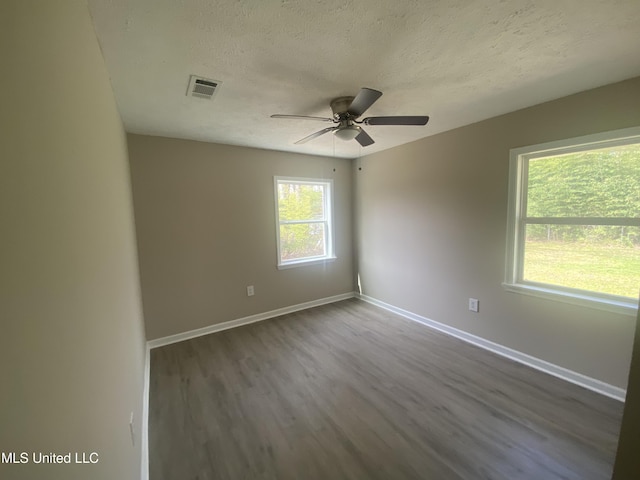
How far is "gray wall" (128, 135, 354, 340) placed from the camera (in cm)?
301

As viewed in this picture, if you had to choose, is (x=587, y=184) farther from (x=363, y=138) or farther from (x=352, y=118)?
(x=352, y=118)

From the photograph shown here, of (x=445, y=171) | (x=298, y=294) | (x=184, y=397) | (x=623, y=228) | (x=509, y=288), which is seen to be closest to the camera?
(x=623, y=228)

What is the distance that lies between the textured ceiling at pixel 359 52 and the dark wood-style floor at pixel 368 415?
2.42m

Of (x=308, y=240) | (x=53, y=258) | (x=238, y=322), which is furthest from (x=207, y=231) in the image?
(x=53, y=258)

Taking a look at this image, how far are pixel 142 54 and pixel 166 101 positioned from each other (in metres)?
0.64

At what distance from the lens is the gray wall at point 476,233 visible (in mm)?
2129

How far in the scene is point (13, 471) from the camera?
1.21 feet

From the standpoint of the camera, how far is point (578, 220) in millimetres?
2240

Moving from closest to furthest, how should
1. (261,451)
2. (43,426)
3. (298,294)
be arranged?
(43,426) < (261,451) < (298,294)

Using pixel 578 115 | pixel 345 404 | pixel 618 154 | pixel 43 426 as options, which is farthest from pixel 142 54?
pixel 618 154

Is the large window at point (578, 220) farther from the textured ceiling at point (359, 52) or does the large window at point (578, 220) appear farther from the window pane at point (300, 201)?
the window pane at point (300, 201)

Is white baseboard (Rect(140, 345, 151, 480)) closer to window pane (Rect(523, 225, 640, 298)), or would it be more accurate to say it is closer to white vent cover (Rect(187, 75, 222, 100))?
white vent cover (Rect(187, 75, 222, 100))

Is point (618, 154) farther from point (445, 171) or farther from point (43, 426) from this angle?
point (43, 426)

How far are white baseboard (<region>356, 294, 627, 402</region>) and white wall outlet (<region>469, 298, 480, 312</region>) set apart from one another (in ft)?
0.99
